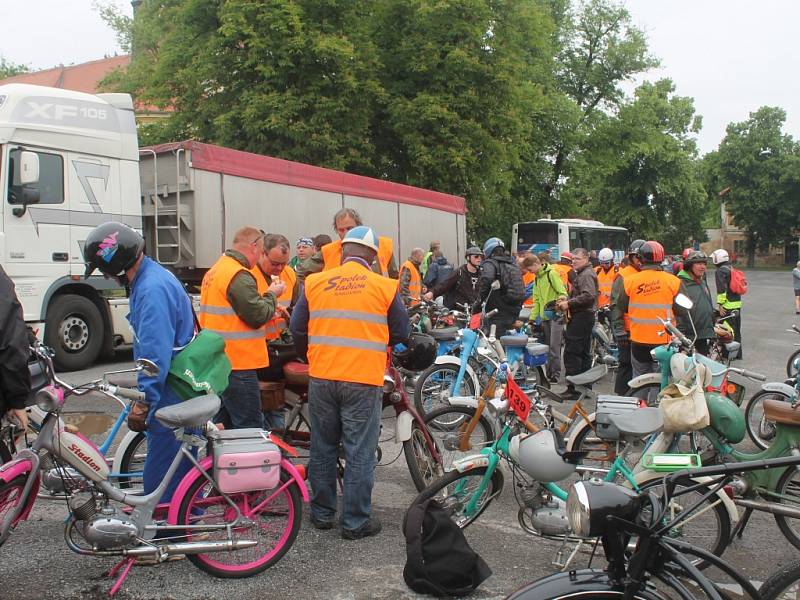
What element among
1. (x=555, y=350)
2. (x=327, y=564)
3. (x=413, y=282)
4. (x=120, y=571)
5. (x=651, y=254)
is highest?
(x=651, y=254)

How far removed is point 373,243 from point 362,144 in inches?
604

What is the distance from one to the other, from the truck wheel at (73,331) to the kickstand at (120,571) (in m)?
6.35

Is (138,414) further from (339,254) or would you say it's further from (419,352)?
(339,254)

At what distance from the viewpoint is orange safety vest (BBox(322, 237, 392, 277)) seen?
20.4ft

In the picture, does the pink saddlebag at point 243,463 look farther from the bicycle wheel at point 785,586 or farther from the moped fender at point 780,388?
the moped fender at point 780,388

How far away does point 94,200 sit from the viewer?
10.0m

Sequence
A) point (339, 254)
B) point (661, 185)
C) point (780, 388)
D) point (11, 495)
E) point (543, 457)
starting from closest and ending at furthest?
1. point (11, 495)
2. point (543, 457)
3. point (780, 388)
4. point (339, 254)
5. point (661, 185)

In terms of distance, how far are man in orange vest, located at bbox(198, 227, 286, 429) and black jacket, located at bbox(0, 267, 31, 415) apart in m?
1.27

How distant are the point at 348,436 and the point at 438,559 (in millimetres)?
944

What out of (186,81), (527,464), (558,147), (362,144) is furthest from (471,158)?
(527,464)

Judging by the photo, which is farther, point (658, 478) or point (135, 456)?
point (135, 456)

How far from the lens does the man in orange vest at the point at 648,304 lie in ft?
22.2

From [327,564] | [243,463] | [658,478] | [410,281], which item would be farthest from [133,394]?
[410,281]

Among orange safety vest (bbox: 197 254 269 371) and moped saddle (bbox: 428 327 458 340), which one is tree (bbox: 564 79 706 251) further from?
orange safety vest (bbox: 197 254 269 371)
